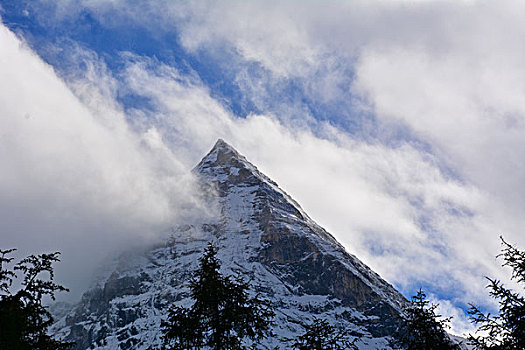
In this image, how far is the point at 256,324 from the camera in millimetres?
18109

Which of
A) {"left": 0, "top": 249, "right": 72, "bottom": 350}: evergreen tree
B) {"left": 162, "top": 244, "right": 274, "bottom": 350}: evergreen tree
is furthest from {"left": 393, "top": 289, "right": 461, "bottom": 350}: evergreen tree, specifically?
{"left": 0, "top": 249, "right": 72, "bottom": 350}: evergreen tree

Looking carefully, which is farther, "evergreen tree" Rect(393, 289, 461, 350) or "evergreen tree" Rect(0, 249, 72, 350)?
"evergreen tree" Rect(393, 289, 461, 350)

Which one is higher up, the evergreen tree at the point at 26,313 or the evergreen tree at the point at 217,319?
the evergreen tree at the point at 217,319

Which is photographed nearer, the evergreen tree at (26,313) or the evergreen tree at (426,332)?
the evergreen tree at (26,313)

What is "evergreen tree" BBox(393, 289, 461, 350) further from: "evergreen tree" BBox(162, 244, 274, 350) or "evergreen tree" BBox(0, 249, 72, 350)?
"evergreen tree" BBox(0, 249, 72, 350)

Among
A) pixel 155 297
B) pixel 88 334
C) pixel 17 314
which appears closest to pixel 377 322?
pixel 155 297

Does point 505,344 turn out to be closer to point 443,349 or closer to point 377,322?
point 443,349

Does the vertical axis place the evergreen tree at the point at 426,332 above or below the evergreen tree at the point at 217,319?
above

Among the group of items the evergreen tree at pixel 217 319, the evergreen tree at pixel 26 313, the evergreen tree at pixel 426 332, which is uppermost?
the evergreen tree at pixel 426 332

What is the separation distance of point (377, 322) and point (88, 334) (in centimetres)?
11958

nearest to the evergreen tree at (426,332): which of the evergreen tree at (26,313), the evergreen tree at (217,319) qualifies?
the evergreen tree at (217,319)

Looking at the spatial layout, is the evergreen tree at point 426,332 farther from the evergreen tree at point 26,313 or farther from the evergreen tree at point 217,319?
the evergreen tree at point 26,313

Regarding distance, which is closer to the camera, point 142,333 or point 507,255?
point 507,255

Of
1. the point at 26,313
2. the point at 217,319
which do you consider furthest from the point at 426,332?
the point at 26,313
